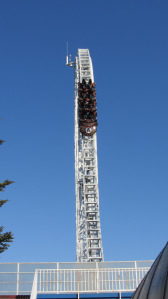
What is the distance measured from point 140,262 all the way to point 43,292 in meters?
4.79

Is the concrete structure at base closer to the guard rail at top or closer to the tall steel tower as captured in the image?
the guard rail at top

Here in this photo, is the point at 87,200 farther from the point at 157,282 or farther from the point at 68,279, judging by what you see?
the point at 157,282

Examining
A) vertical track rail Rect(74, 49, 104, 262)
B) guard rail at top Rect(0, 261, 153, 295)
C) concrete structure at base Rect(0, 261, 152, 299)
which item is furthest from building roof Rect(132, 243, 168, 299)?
vertical track rail Rect(74, 49, 104, 262)

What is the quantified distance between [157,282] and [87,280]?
9.02 m

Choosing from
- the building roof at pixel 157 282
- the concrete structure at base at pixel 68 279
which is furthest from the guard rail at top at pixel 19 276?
the building roof at pixel 157 282

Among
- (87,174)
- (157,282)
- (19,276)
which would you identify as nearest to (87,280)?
(19,276)

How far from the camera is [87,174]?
59.4 metres

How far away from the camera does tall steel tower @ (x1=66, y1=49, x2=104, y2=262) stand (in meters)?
54.6

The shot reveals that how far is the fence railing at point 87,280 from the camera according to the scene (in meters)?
19.7

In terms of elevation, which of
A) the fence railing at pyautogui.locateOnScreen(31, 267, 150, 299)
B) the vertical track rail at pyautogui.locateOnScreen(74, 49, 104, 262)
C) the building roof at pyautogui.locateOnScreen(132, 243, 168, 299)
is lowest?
the building roof at pyautogui.locateOnScreen(132, 243, 168, 299)

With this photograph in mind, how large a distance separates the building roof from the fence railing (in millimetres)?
6997

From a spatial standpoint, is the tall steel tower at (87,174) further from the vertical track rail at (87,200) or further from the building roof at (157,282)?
the building roof at (157,282)

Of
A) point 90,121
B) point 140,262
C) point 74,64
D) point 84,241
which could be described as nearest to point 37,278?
point 140,262

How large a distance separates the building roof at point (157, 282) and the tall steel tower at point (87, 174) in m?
40.2
